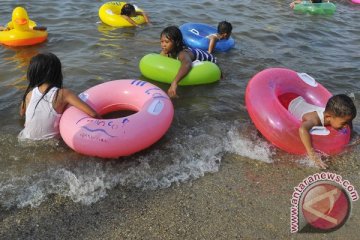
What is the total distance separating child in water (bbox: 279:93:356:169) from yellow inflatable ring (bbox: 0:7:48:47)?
4903 mm

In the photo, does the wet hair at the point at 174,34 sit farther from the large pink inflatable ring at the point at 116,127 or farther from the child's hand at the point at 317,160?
the child's hand at the point at 317,160

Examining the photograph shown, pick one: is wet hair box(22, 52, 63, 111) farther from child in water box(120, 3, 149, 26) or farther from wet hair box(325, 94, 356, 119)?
child in water box(120, 3, 149, 26)

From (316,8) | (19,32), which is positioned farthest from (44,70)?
(316,8)

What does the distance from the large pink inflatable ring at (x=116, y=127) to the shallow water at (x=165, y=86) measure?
22 cm

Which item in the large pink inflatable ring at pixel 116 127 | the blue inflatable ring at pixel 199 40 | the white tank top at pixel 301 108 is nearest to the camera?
the large pink inflatable ring at pixel 116 127

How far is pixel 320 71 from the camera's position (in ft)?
22.3

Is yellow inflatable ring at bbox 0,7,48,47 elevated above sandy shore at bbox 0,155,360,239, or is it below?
above

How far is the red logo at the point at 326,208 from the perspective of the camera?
11.0 feet

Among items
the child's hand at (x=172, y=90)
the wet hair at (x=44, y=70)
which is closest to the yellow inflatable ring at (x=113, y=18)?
the child's hand at (x=172, y=90)

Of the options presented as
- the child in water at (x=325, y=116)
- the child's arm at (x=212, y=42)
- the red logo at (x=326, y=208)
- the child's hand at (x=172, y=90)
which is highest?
the child in water at (x=325, y=116)

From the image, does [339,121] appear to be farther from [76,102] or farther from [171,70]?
[76,102]

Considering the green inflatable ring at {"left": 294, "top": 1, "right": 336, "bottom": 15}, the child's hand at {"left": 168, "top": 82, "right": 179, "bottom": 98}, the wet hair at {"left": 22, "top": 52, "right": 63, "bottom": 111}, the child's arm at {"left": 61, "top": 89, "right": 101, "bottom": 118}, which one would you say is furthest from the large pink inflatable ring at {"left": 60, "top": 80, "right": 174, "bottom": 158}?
the green inflatable ring at {"left": 294, "top": 1, "right": 336, "bottom": 15}

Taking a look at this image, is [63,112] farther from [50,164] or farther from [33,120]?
[50,164]

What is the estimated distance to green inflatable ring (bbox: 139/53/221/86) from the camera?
564cm
